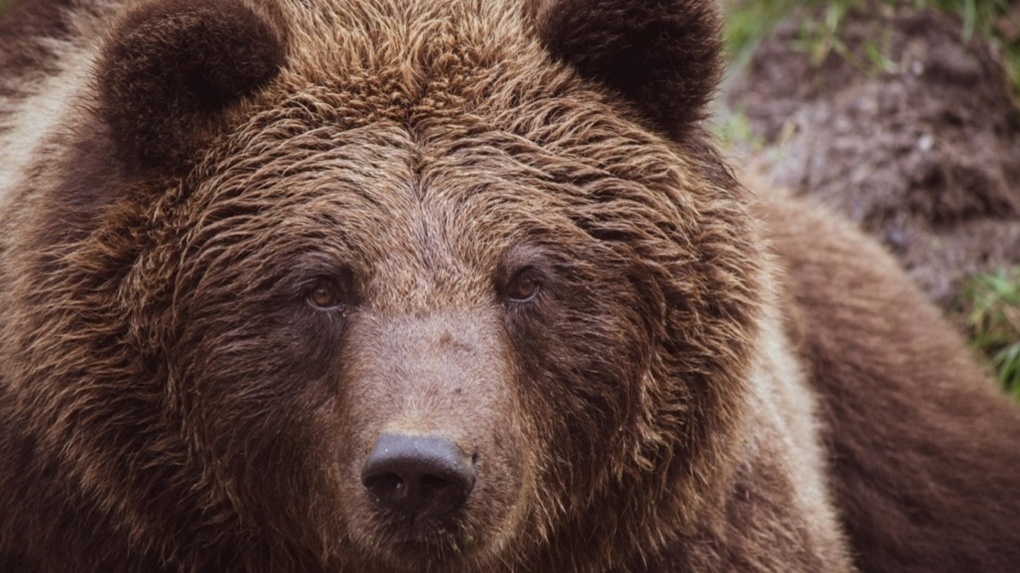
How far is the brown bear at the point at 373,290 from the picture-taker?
4.85m

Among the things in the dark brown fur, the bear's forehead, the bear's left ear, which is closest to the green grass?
the dark brown fur

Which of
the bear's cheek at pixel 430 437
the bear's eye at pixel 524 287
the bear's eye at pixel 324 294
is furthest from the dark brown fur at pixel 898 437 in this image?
the bear's eye at pixel 324 294

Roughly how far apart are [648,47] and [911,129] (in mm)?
4715

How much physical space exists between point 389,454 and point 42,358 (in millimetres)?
1542

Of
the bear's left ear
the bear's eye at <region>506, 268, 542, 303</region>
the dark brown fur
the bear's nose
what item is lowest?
the dark brown fur

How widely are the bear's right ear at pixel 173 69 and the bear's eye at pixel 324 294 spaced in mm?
684

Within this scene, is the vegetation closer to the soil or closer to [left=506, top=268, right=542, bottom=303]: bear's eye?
the soil

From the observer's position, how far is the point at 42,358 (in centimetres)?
516

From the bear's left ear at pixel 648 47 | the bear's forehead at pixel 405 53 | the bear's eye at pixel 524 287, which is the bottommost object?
the bear's eye at pixel 524 287

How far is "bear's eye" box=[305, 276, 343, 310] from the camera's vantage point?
492 cm

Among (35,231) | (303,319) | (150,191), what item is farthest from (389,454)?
(35,231)

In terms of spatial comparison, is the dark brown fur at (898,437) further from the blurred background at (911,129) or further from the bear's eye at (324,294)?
the bear's eye at (324,294)

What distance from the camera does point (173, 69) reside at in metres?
4.97

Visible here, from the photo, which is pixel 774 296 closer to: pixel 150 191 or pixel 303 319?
pixel 303 319
